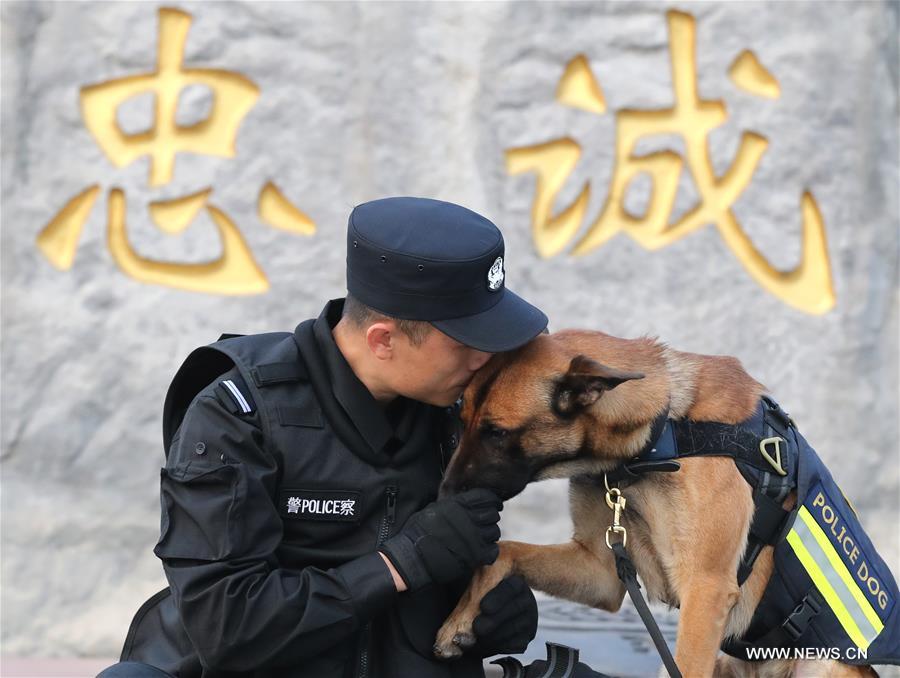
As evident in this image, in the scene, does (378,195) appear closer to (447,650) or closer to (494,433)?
(494,433)

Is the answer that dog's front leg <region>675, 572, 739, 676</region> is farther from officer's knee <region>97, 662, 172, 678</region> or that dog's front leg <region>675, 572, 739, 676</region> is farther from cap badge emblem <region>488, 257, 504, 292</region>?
officer's knee <region>97, 662, 172, 678</region>

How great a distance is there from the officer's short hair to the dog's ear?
27 centimetres

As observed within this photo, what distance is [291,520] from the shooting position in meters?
1.98

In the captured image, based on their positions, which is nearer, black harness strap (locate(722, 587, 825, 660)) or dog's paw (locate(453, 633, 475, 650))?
dog's paw (locate(453, 633, 475, 650))

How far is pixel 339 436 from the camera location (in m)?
2.00

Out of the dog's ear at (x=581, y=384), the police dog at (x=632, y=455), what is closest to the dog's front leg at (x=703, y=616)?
the police dog at (x=632, y=455)

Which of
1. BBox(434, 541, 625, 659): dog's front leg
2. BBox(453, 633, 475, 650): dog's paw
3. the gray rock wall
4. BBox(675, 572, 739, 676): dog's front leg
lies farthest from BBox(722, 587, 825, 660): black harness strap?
the gray rock wall

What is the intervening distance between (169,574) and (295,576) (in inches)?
8.1

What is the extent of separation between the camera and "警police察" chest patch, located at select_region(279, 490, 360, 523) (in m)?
1.95

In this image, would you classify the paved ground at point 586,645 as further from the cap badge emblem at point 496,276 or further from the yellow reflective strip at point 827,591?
the cap badge emblem at point 496,276

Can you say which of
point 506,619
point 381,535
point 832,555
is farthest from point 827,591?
point 381,535

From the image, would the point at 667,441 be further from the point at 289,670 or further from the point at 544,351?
the point at 289,670

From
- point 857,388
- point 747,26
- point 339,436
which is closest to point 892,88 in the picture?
point 747,26

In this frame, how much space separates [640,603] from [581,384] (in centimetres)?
41
